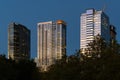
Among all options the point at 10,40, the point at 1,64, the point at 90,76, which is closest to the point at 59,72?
the point at 1,64

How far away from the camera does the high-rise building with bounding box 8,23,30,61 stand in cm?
13970

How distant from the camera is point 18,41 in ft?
510

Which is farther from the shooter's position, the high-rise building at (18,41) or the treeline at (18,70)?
the high-rise building at (18,41)

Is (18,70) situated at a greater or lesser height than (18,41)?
lesser

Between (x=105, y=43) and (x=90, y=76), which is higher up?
(x=105, y=43)

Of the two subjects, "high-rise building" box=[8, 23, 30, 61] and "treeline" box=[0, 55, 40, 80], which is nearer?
"treeline" box=[0, 55, 40, 80]

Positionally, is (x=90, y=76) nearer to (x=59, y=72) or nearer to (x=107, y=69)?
(x=107, y=69)

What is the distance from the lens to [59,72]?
53.2m

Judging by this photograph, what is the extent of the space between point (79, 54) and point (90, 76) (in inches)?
299

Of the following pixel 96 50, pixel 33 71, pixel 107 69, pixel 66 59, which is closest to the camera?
pixel 107 69

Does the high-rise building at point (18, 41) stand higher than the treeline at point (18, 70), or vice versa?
the high-rise building at point (18, 41)

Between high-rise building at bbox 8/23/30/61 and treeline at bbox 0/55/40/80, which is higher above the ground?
high-rise building at bbox 8/23/30/61

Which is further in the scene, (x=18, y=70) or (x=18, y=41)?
(x=18, y=41)

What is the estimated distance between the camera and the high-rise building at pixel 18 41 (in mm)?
139700
